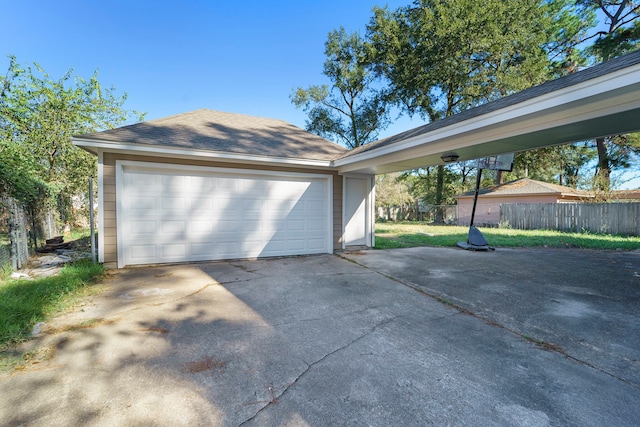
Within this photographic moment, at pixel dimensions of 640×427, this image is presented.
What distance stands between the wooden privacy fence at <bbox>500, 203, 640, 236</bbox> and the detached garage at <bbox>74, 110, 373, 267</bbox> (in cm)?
1161

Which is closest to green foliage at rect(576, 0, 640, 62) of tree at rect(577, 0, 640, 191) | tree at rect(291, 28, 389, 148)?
tree at rect(577, 0, 640, 191)

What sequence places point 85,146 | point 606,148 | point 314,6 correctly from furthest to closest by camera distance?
point 606,148, point 314,6, point 85,146

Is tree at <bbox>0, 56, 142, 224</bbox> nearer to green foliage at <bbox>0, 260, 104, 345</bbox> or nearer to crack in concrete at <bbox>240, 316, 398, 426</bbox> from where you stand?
green foliage at <bbox>0, 260, 104, 345</bbox>

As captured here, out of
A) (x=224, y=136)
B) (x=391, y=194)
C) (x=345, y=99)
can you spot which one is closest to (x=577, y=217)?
(x=391, y=194)

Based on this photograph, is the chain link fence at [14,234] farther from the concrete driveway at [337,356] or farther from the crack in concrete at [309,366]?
the crack in concrete at [309,366]

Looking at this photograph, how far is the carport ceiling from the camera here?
300 cm

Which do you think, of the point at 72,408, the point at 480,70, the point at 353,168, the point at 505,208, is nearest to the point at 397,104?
the point at 480,70

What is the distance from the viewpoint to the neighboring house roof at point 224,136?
554 cm

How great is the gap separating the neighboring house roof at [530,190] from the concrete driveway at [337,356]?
1477 centimetres

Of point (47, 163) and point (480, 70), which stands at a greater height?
point (480, 70)

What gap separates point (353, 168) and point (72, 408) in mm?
6058

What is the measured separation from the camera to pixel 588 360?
2.36 meters

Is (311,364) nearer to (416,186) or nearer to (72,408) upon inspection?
(72,408)

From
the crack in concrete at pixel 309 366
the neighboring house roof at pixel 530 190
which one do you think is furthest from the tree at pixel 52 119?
the neighboring house roof at pixel 530 190
